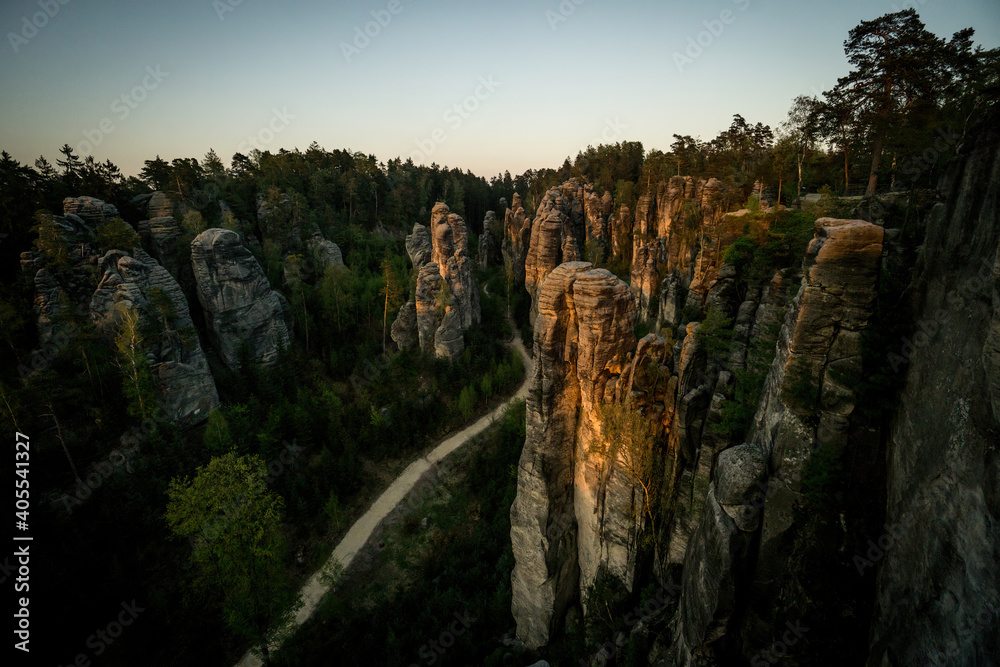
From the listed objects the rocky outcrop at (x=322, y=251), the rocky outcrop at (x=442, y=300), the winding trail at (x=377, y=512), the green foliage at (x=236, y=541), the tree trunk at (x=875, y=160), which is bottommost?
the winding trail at (x=377, y=512)

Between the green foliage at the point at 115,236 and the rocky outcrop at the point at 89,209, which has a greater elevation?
the rocky outcrop at the point at 89,209

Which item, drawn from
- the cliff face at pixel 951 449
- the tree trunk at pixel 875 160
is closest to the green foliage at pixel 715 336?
the cliff face at pixel 951 449

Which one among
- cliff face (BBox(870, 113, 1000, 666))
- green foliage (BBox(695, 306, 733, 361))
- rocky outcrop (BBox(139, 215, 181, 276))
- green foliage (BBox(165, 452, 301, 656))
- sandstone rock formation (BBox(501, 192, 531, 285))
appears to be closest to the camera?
cliff face (BBox(870, 113, 1000, 666))

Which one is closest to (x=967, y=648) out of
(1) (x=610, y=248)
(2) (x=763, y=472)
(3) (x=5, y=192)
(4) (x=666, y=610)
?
(2) (x=763, y=472)

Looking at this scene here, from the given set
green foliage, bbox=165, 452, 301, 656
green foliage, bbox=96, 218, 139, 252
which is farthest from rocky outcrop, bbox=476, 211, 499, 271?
green foliage, bbox=165, 452, 301, 656

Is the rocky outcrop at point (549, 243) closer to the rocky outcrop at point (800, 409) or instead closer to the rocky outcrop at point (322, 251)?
the rocky outcrop at point (322, 251)

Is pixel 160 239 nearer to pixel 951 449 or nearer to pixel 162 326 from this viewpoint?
pixel 162 326

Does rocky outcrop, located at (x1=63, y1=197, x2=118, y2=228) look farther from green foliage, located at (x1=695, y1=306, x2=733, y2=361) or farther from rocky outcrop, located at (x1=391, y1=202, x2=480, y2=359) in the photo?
green foliage, located at (x1=695, y1=306, x2=733, y2=361)
